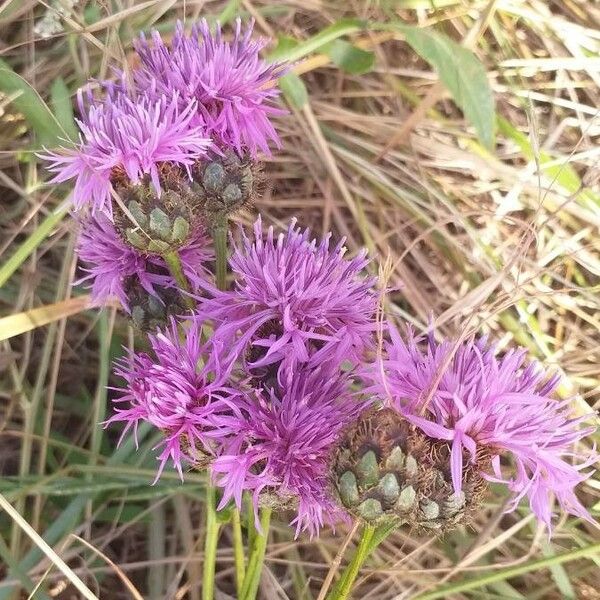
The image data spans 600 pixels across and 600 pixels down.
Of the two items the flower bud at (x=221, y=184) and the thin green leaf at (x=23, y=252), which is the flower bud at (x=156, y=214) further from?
the thin green leaf at (x=23, y=252)

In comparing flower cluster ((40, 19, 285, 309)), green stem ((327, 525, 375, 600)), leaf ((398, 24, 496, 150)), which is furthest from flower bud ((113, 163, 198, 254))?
leaf ((398, 24, 496, 150))

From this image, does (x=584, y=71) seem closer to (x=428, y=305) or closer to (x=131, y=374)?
(x=428, y=305)

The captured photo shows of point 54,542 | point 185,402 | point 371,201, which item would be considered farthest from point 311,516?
point 371,201

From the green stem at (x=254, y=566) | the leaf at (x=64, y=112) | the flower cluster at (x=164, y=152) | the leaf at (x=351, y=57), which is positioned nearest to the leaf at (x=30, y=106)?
the leaf at (x=64, y=112)

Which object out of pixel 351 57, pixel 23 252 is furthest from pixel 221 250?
pixel 351 57

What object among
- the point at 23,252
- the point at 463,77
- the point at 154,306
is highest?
the point at 463,77

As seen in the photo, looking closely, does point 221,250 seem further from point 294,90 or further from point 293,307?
point 294,90
